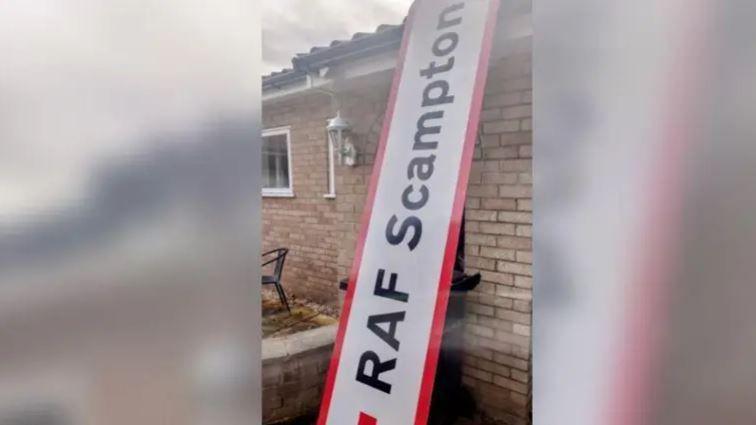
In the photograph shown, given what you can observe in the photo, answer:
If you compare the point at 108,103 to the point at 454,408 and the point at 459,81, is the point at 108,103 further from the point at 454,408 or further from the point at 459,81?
the point at 454,408

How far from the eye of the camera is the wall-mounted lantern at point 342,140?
2.78 meters

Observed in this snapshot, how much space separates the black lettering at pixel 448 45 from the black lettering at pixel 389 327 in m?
0.82

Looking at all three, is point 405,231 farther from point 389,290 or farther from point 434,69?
point 434,69

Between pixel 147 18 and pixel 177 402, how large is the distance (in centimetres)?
35

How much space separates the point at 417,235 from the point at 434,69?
0.53m

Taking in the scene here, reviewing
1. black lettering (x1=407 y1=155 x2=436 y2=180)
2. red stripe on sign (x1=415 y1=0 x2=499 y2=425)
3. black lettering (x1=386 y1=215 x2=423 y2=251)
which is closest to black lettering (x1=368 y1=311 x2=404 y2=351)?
red stripe on sign (x1=415 y1=0 x2=499 y2=425)

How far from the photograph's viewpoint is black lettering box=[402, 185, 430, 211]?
1.47m

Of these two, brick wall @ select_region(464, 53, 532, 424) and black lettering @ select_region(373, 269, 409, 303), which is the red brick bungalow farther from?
black lettering @ select_region(373, 269, 409, 303)

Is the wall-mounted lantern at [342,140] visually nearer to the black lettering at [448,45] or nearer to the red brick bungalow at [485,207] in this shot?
the red brick bungalow at [485,207]

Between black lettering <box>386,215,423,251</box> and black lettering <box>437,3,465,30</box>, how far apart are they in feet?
1.92

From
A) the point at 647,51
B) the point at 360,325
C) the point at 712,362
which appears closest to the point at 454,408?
A: the point at 360,325

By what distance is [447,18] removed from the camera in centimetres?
134

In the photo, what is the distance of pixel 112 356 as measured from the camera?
39 centimetres

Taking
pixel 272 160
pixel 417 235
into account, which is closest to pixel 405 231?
pixel 417 235
